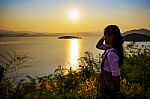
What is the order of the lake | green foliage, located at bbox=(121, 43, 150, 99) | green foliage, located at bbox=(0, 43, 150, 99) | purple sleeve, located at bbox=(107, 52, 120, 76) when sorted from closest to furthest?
1. purple sleeve, located at bbox=(107, 52, 120, 76)
2. green foliage, located at bbox=(0, 43, 150, 99)
3. green foliage, located at bbox=(121, 43, 150, 99)
4. the lake

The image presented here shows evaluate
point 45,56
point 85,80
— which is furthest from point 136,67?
point 45,56

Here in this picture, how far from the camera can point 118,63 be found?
3625 mm

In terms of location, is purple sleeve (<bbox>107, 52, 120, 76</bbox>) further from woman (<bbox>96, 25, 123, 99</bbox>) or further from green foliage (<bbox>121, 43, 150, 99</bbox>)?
green foliage (<bbox>121, 43, 150, 99</bbox>)

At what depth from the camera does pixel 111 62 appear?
139 inches

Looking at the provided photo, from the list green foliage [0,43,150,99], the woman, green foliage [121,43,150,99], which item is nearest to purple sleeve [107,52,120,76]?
the woman

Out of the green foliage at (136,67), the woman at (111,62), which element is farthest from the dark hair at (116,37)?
the green foliage at (136,67)

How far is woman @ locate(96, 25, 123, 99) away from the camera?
3550mm

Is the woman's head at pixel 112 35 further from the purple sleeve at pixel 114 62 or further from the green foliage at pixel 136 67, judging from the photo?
the green foliage at pixel 136 67

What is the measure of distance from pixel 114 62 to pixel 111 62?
3 centimetres

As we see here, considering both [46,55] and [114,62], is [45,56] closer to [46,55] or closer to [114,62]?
[46,55]

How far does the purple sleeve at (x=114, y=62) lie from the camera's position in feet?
11.6

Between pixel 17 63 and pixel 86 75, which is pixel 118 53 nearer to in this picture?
pixel 17 63

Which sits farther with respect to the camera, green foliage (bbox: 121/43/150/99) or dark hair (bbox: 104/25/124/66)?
green foliage (bbox: 121/43/150/99)

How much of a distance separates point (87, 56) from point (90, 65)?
0.99 feet
